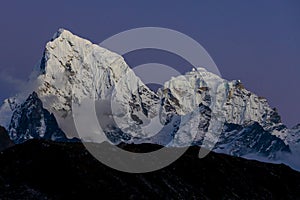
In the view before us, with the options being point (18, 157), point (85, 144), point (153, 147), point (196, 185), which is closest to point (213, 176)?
point (196, 185)

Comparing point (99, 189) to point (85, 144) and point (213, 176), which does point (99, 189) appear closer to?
point (85, 144)

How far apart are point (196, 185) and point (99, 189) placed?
16.0m

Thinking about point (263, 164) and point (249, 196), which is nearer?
point (249, 196)

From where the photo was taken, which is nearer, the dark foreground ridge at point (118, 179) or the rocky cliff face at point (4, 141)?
the dark foreground ridge at point (118, 179)

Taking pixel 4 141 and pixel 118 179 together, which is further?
pixel 4 141

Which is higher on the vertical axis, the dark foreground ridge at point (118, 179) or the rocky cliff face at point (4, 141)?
the rocky cliff face at point (4, 141)

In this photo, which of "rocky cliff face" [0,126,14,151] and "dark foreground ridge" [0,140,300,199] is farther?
"rocky cliff face" [0,126,14,151]

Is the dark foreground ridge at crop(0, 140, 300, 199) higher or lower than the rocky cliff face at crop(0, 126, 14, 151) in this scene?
lower

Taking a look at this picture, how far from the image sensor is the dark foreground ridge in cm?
7000

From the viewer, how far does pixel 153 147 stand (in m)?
93.9

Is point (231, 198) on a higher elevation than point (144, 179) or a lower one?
lower

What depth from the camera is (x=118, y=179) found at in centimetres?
7556

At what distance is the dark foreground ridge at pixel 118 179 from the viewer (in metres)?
70.0

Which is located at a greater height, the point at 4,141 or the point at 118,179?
the point at 4,141
